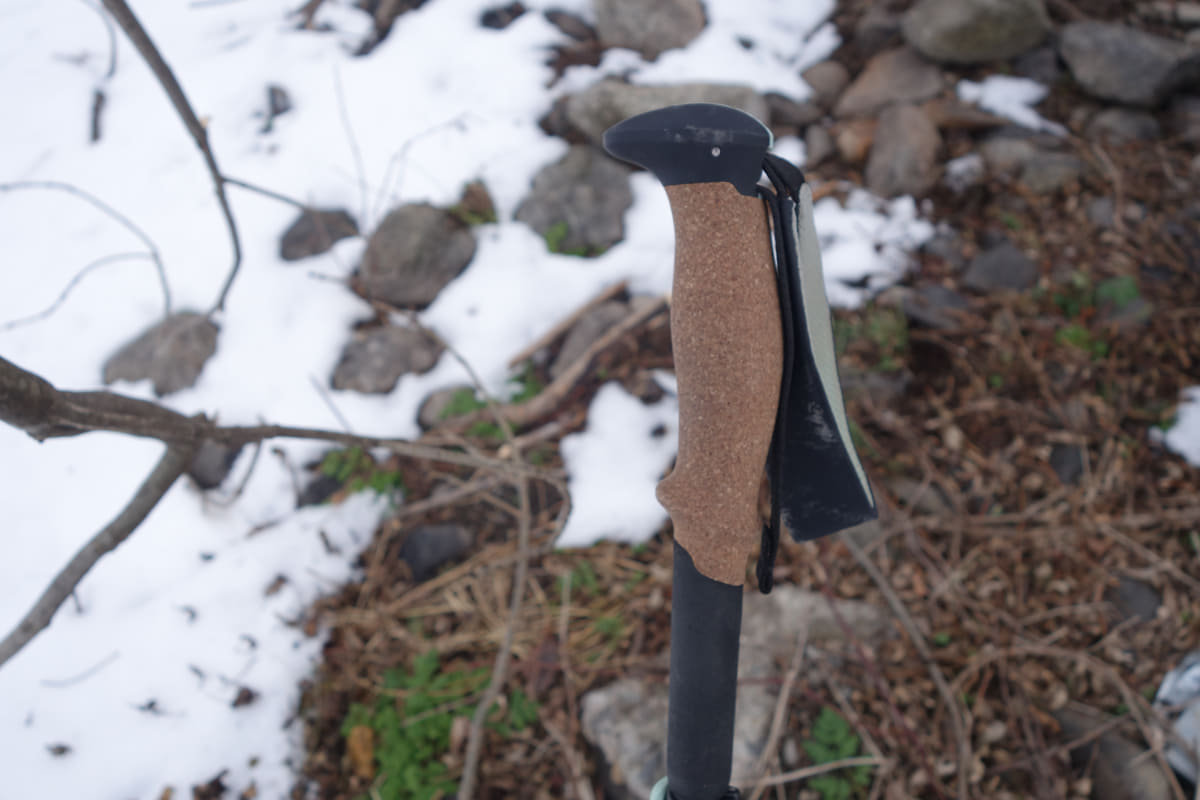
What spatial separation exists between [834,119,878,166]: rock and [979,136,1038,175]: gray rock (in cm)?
50

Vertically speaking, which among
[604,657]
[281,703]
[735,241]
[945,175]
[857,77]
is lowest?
[281,703]

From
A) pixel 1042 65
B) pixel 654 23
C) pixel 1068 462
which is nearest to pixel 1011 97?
pixel 1042 65

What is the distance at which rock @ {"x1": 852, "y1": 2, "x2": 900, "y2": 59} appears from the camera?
3424mm

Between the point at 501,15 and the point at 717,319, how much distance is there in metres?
3.68

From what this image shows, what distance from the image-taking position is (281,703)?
2.12m

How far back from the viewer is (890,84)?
329cm

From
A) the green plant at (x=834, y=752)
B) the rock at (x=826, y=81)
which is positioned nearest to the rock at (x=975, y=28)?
the rock at (x=826, y=81)

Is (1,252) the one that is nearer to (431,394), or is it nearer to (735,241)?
(431,394)

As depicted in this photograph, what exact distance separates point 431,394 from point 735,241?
2138mm

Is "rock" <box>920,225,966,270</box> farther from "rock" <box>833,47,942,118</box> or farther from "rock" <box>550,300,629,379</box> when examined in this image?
"rock" <box>550,300,629,379</box>

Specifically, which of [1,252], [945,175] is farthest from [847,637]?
[1,252]

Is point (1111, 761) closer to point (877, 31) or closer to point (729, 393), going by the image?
point (729, 393)

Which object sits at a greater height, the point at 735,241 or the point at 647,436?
the point at 735,241

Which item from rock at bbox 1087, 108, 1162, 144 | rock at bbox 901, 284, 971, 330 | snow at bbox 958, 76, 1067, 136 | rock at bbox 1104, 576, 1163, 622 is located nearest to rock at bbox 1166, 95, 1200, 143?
rock at bbox 1087, 108, 1162, 144
